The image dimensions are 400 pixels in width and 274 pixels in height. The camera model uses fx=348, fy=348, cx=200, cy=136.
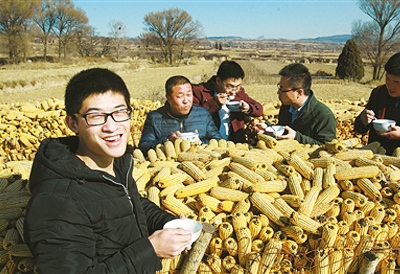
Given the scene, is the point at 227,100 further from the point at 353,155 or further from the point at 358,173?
the point at 358,173

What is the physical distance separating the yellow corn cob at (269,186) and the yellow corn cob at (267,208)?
0.23 ft

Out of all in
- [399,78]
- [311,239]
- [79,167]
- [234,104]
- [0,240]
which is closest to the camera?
[79,167]

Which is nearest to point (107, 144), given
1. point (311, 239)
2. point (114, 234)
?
point (114, 234)

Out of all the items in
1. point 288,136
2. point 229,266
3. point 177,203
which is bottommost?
point 229,266

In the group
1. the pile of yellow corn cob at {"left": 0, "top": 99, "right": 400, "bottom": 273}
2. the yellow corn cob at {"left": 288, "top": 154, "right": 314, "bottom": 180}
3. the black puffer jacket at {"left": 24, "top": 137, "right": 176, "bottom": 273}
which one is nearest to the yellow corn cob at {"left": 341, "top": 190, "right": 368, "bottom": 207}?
the pile of yellow corn cob at {"left": 0, "top": 99, "right": 400, "bottom": 273}

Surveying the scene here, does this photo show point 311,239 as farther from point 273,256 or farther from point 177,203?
point 177,203

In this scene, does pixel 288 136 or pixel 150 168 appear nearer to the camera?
pixel 150 168

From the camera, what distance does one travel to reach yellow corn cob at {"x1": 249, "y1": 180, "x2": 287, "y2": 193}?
310cm

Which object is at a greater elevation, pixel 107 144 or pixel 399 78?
pixel 399 78

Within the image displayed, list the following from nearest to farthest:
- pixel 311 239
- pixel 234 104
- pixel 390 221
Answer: pixel 311 239 → pixel 390 221 → pixel 234 104

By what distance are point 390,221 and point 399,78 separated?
2.25m

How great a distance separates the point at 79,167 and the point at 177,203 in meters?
1.24

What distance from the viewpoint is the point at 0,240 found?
2.62m

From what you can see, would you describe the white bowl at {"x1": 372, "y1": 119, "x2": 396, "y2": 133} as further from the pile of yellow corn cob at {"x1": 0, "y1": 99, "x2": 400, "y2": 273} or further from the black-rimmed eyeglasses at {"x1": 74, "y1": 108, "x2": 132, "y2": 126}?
the black-rimmed eyeglasses at {"x1": 74, "y1": 108, "x2": 132, "y2": 126}
